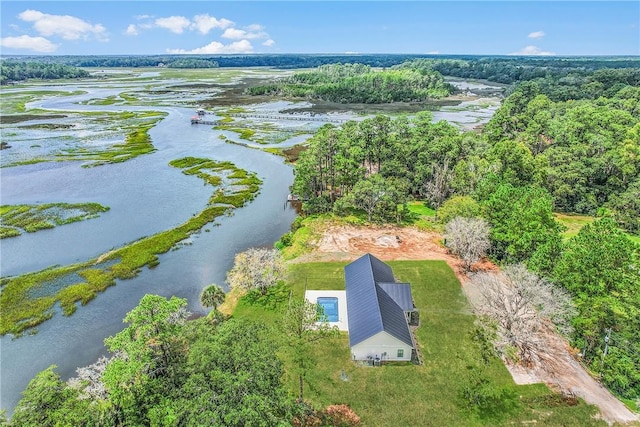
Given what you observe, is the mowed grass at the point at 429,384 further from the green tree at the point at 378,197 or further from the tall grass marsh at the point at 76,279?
the green tree at the point at 378,197

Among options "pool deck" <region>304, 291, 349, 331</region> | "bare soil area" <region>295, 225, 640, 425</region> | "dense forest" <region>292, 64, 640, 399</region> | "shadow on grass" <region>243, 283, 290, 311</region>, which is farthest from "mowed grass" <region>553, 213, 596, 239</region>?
"shadow on grass" <region>243, 283, 290, 311</region>

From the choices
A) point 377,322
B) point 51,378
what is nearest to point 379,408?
point 377,322

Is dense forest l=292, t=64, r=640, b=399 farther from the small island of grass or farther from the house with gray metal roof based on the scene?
the small island of grass

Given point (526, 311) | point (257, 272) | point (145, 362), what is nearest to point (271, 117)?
point (257, 272)

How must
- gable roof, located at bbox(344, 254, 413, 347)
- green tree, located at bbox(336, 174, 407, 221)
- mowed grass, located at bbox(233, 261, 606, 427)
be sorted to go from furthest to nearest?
green tree, located at bbox(336, 174, 407, 221), gable roof, located at bbox(344, 254, 413, 347), mowed grass, located at bbox(233, 261, 606, 427)

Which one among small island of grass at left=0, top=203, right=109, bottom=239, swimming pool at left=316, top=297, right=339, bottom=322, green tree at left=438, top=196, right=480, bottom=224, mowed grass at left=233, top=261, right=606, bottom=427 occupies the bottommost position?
mowed grass at left=233, top=261, right=606, bottom=427

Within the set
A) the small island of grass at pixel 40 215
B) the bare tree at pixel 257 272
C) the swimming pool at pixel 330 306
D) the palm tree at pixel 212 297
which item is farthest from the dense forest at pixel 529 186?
the small island of grass at pixel 40 215
